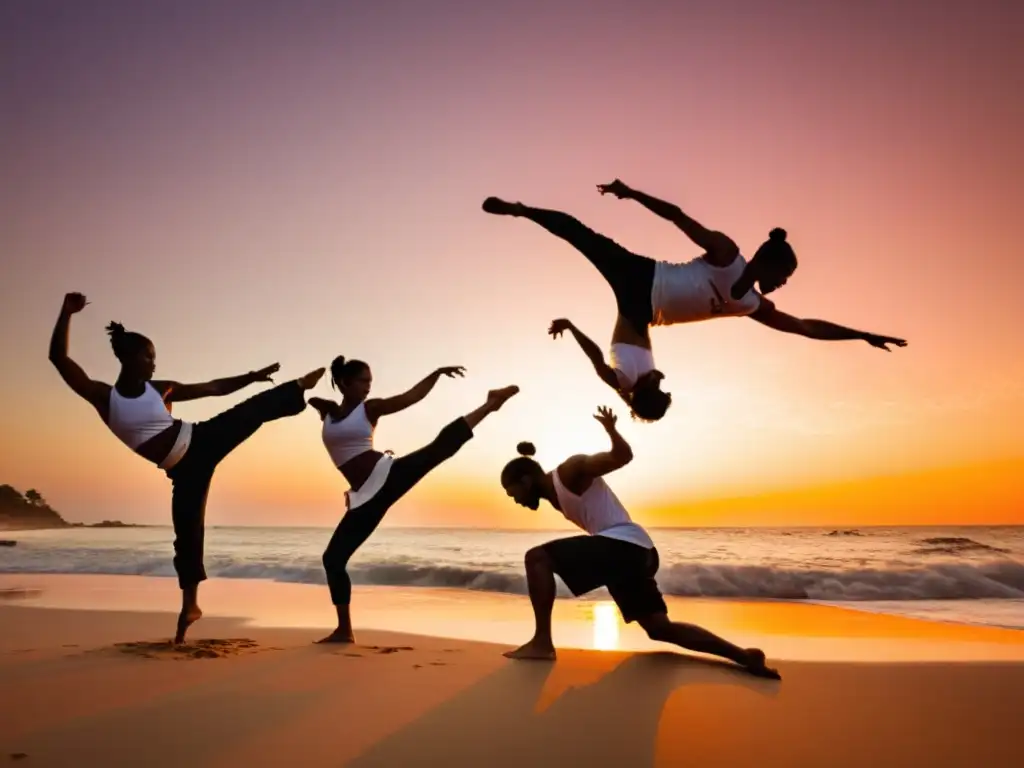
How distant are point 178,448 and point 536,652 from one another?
279 cm

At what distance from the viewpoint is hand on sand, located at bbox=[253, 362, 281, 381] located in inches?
244

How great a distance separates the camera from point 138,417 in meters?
5.58

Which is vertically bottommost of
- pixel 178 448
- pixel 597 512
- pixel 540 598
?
pixel 540 598

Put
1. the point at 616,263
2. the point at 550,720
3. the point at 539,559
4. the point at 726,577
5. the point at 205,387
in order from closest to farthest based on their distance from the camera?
the point at 550,720 → the point at 616,263 → the point at 539,559 → the point at 205,387 → the point at 726,577

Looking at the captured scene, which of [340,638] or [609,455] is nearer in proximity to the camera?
[609,455]

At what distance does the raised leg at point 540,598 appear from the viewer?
5293mm

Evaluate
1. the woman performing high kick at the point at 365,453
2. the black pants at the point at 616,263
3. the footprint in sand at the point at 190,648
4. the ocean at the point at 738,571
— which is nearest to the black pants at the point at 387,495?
the woman performing high kick at the point at 365,453

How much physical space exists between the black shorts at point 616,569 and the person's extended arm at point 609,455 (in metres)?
0.46

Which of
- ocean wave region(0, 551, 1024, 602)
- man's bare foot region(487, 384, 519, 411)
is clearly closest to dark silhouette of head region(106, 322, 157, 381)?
man's bare foot region(487, 384, 519, 411)

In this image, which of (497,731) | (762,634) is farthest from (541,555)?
(762,634)

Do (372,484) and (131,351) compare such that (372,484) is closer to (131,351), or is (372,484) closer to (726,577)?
(131,351)

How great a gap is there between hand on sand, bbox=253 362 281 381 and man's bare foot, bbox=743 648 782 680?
3827mm

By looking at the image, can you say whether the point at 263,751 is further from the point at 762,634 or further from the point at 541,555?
the point at 762,634

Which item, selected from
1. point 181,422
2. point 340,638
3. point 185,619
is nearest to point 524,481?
point 340,638
